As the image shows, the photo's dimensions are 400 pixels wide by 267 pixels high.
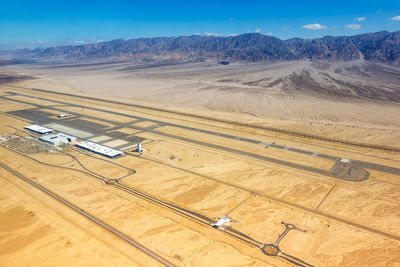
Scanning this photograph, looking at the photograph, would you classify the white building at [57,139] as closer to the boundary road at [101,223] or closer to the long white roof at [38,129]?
the long white roof at [38,129]

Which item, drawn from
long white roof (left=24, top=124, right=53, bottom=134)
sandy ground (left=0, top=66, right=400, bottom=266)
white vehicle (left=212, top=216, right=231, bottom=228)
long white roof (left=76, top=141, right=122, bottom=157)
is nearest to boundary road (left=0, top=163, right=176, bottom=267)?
sandy ground (left=0, top=66, right=400, bottom=266)

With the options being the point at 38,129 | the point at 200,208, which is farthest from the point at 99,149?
the point at 200,208

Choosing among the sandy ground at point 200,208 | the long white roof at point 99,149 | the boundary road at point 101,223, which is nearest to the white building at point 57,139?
the long white roof at point 99,149

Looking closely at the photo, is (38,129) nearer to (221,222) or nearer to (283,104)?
(221,222)

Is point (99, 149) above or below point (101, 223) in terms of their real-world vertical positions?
above

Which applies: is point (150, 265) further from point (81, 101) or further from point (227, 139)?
point (81, 101)
